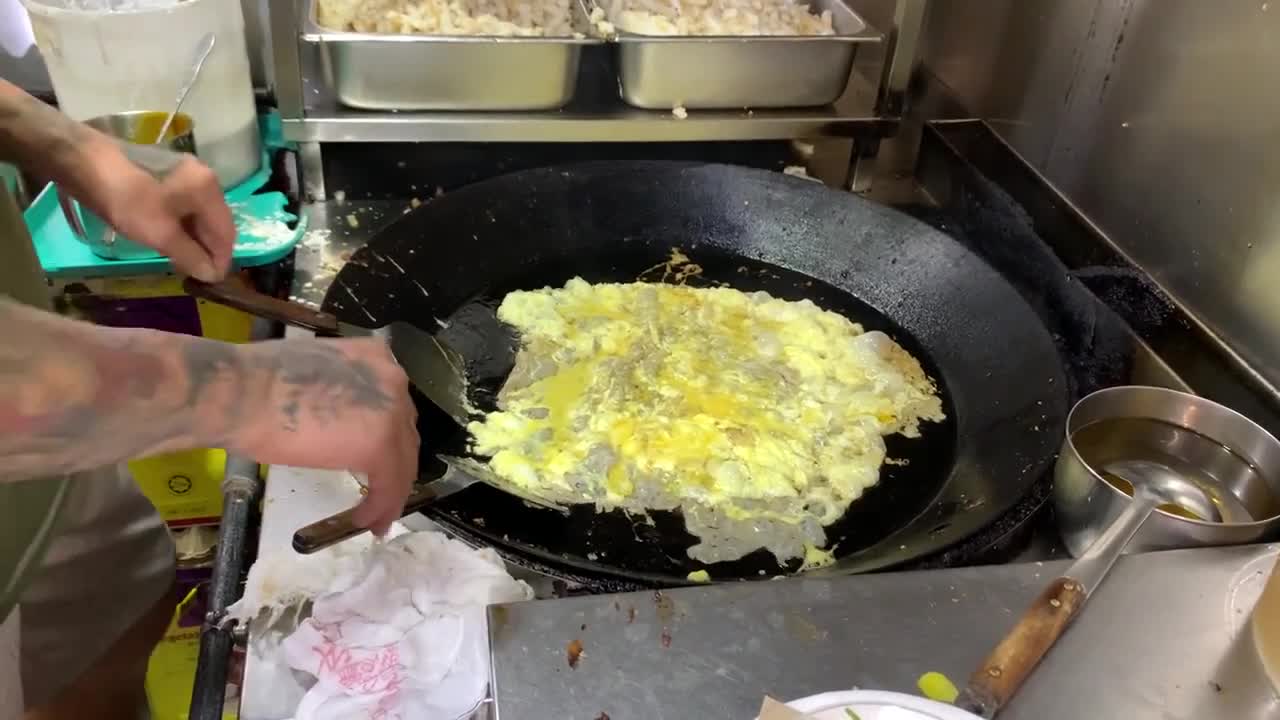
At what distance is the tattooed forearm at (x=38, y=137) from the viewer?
879mm

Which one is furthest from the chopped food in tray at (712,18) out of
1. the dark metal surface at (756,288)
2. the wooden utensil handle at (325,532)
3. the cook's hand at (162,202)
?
the wooden utensil handle at (325,532)

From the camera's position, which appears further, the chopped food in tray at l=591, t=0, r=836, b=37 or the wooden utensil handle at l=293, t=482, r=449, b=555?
the chopped food in tray at l=591, t=0, r=836, b=37

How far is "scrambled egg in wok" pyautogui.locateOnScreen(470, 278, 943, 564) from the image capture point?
3.42 ft

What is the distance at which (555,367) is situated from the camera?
121cm

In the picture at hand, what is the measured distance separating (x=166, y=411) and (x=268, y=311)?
0.39 meters

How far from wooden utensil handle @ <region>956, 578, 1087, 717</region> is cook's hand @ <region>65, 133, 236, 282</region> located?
80 centimetres

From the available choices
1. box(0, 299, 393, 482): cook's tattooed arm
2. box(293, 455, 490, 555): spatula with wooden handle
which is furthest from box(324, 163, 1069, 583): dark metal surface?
box(0, 299, 393, 482): cook's tattooed arm

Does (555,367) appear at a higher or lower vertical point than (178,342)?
lower

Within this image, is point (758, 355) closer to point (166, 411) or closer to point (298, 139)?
point (298, 139)

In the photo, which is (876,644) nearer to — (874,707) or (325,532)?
(874,707)

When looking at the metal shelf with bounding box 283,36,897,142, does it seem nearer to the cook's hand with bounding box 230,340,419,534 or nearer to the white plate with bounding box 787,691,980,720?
the cook's hand with bounding box 230,340,419,534

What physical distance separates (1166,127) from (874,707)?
3.27 ft

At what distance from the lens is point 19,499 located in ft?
3.07

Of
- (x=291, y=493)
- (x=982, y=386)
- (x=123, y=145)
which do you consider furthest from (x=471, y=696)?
(x=982, y=386)
